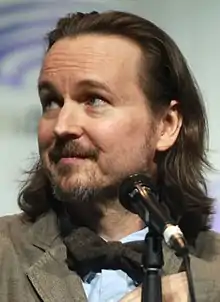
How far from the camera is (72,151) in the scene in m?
1.36

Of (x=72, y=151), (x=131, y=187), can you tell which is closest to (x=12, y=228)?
(x=72, y=151)

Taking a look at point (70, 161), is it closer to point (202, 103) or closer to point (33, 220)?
point (33, 220)

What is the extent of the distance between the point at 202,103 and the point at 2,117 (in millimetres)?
496

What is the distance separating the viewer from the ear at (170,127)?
5.03 feet

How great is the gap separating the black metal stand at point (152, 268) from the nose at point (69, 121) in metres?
0.37

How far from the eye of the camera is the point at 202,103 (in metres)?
1.67

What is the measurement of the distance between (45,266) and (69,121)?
29cm

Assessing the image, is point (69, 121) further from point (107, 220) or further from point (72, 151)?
point (107, 220)

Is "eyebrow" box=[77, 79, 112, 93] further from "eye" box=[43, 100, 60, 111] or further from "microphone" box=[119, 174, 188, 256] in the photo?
"microphone" box=[119, 174, 188, 256]

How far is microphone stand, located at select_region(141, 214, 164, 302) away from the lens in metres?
0.99

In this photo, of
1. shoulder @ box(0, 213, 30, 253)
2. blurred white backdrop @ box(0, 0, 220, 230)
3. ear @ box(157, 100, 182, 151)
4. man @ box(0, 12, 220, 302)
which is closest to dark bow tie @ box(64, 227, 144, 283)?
man @ box(0, 12, 220, 302)

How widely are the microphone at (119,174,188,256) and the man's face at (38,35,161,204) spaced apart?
0.31 meters

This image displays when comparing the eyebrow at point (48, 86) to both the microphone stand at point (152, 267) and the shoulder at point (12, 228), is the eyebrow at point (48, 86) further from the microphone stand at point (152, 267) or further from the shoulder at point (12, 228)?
the microphone stand at point (152, 267)

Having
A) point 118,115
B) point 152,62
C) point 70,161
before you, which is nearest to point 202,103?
point 152,62
